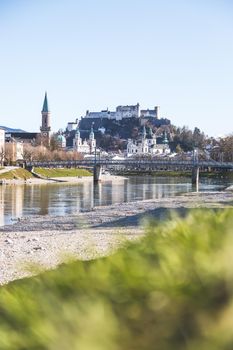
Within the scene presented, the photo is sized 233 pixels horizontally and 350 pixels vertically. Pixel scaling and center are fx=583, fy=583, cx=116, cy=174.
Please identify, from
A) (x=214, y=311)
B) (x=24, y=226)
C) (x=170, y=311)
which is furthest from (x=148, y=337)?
(x=24, y=226)

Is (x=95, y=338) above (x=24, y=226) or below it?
above

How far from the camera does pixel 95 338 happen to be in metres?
1.57

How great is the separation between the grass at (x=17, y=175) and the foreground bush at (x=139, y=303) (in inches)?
3485

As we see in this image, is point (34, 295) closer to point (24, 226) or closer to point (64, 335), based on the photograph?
point (64, 335)

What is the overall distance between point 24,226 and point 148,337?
86.1 ft

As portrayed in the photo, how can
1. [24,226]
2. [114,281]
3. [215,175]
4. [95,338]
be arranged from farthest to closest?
1. [215,175]
2. [24,226]
3. [114,281]
4. [95,338]

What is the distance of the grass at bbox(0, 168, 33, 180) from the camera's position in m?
91.5

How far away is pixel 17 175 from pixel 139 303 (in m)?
96.3

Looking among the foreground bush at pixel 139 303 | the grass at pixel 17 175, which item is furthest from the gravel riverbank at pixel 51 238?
the grass at pixel 17 175

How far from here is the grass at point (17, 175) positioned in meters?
91.5

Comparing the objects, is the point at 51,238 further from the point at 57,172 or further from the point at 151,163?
the point at 57,172

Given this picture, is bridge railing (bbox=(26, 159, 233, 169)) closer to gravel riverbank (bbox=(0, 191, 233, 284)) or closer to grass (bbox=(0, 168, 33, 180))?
grass (bbox=(0, 168, 33, 180))

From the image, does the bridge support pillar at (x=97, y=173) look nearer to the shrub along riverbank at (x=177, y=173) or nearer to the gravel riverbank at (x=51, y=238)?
the shrub along riverbank at (x=177, y=173)

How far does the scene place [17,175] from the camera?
96.6 m
